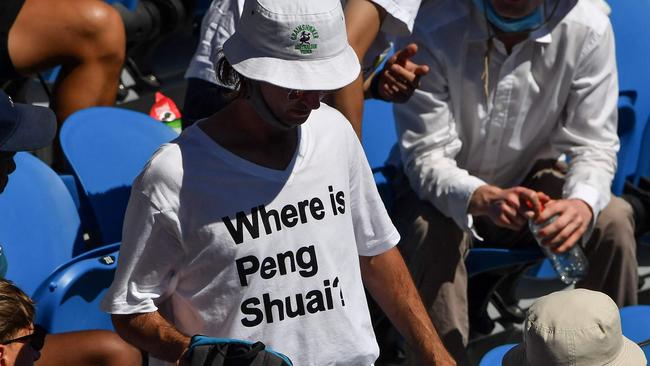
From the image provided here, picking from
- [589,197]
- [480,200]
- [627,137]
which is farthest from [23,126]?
[627,137]

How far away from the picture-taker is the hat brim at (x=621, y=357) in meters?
2.34

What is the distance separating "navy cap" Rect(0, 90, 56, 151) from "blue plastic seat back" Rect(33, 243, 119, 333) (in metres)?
0.33

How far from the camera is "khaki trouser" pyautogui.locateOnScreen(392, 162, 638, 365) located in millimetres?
3529

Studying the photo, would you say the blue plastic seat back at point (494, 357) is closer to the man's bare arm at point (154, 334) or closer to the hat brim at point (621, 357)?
the hat brim at point (621, 357)

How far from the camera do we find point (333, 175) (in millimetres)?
2350

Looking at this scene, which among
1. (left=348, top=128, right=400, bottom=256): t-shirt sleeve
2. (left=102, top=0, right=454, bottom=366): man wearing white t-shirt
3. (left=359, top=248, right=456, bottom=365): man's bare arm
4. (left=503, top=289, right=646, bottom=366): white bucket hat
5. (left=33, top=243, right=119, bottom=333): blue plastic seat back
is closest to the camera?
(left=102, top=0, right=454, bottom=366): man wearing white t-shirt

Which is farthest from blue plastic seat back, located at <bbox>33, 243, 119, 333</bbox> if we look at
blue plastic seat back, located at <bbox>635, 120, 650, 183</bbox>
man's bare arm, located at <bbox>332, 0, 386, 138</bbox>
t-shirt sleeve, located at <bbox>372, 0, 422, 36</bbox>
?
blue plastic seat back, located at <bbox>635, 120, 650, 183</bbox>

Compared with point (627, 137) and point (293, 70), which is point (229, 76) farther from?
point (627, 137)

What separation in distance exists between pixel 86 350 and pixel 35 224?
49 centimetres

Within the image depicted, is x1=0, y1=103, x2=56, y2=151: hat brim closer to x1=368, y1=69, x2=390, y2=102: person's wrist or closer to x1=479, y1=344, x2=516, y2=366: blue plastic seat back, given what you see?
x1=368, y1=69, x2=390, y2=102: person's wrist

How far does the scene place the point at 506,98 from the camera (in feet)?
11.9

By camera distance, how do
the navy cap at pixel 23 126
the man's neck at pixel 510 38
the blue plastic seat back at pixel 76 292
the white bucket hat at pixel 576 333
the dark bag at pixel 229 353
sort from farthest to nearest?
the man's neck at pixel 510 38 → the blue plastic seat back at pixel 76 292 → the navy cap at pixel 23 126 → the white bucket hat at pixel 576 333 → the dark bag at pixel 229 353

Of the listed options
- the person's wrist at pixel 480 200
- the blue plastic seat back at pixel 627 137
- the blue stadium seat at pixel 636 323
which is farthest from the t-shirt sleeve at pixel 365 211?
the blue plastic seat back at pixel 627 137

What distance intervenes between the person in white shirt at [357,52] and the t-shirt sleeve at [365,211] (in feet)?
2.04
